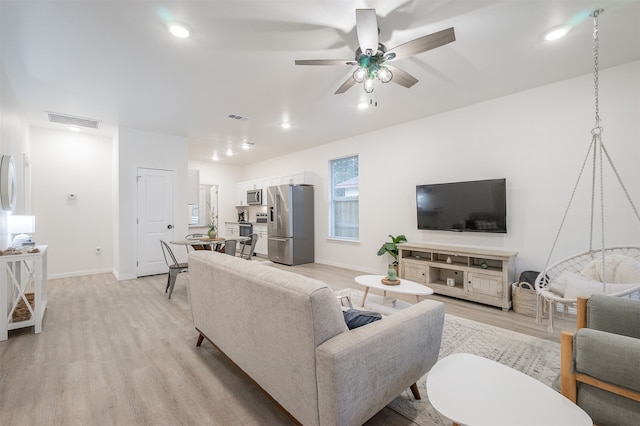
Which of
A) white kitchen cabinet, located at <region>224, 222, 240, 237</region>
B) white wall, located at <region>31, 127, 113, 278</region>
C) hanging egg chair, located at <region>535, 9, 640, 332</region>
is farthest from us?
white kitchen cabinet, located at <region>224, 222, 240, 237</region>

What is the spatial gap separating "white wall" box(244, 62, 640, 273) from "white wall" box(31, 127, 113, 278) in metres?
5.51

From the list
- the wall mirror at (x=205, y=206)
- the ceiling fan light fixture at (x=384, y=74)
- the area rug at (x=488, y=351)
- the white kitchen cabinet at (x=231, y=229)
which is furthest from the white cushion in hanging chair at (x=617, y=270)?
the wall mirror at (x=205, y=206)

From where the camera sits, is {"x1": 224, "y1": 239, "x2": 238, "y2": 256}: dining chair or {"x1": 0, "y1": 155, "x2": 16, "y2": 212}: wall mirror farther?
{"x1": 224, "y1": 239, "x2": 238, "y2": 256}: dining chair

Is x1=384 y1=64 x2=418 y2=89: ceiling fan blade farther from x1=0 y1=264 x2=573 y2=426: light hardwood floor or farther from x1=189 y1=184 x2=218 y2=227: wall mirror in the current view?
x1=189 y1=184 x2=218 y2=227: wall mirror

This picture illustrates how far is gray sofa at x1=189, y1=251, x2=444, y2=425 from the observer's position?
1238 millimetres

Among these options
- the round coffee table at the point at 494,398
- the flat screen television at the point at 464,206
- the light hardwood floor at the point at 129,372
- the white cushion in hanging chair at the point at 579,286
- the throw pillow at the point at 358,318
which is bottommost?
the light hardwood floor at the point at 129,372

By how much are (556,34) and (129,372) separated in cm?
464

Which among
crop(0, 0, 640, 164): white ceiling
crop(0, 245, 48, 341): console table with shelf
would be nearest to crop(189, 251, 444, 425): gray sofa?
crop(0, 0, 640, 164): white ceiling

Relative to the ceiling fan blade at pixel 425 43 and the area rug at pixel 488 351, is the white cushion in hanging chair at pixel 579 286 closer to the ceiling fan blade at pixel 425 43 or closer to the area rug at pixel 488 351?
the area rug at pixel 488 351

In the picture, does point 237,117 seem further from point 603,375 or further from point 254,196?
point 603,375

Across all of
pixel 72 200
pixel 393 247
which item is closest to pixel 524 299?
pixel 393 247

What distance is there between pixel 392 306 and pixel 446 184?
7.35 ft

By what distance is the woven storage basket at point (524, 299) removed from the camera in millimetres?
3213

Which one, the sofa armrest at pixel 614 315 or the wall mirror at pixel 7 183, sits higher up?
the wall mirror at pixel 7 183
